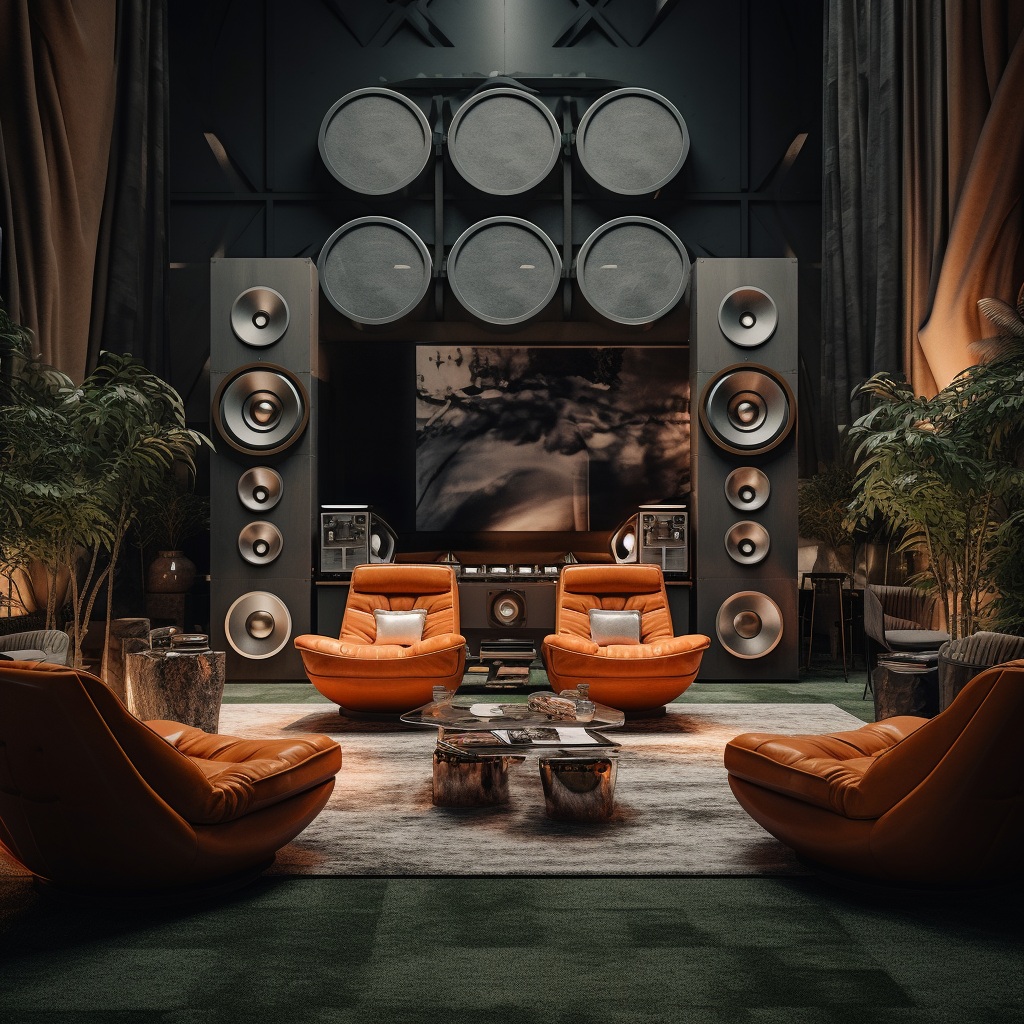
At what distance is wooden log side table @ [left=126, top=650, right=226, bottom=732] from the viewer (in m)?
4.21

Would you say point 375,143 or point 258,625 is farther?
point 375,143

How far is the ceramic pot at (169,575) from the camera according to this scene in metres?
6.53

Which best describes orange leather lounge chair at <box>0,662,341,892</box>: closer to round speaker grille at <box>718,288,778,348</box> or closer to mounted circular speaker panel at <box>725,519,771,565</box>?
mounted circular speaker panel at <box>725,519,771,565</box>

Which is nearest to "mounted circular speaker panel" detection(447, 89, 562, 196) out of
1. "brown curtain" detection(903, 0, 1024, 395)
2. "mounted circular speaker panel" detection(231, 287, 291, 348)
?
"mounted circular speaker panel" detection(231, 287, 291, 348)

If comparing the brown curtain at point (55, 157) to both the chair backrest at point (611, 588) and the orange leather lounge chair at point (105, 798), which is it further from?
the orange leather lounge chair at point (105, 798)

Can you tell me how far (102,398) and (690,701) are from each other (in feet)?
12.5

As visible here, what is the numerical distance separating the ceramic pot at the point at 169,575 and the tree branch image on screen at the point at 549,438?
1790mm

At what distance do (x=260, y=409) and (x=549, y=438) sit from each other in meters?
2.26

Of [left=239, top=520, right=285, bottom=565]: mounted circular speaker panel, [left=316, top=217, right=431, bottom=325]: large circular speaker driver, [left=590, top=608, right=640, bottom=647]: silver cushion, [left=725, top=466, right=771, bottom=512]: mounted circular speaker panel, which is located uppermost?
[left=316, top=217, right=431, bottom=325]: large circular speaker driver

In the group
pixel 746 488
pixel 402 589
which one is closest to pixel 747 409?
pixel 746 488

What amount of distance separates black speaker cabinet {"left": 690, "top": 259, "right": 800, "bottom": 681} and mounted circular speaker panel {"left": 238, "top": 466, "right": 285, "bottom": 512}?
9.40ft

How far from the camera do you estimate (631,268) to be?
651 centimetres

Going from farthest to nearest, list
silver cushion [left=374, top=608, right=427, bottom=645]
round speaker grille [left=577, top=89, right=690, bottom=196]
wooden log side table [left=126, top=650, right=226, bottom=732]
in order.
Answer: round speaker grille [left=577, top=89, right=690, bottom=196] < silver cushion [left=374, top=608, right=427, bottom=645] < wooden log side table [left=126, top=650, right=226, bottom=732]

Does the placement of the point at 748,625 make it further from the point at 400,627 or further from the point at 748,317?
the point at 400,627
